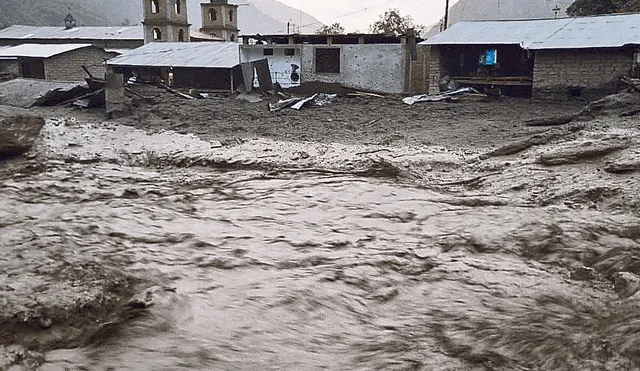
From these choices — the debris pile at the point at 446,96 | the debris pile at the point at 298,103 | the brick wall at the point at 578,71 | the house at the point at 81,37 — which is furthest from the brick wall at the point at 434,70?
the house at the point at 81,37

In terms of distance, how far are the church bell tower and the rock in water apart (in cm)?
2565

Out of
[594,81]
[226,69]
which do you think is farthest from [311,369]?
[226,69]

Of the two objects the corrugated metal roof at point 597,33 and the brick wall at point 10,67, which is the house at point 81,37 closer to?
the brick wall at point 10,67

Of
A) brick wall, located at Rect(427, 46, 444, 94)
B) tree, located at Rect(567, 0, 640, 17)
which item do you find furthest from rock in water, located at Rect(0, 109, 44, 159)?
tree, located at Rect(567, 0, 640, 17)

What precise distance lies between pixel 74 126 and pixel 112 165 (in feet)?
17.1

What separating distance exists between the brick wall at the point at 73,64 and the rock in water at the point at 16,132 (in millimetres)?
16019

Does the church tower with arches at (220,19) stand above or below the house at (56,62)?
above

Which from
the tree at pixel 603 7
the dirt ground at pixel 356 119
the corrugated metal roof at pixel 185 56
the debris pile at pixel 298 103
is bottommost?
the dirt ground at pixel 356 119

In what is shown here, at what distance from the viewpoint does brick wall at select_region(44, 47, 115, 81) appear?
2983 centimetres

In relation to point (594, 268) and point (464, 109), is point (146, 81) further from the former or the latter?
point (594, 268)

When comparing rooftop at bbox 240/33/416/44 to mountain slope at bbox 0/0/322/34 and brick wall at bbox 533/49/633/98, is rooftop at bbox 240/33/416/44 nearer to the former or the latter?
brick wall at bbox 533/49/633/98

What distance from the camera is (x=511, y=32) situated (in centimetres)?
2077

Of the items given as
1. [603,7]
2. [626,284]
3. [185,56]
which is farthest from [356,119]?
[603,7]

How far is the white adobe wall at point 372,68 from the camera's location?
71.9 ft
